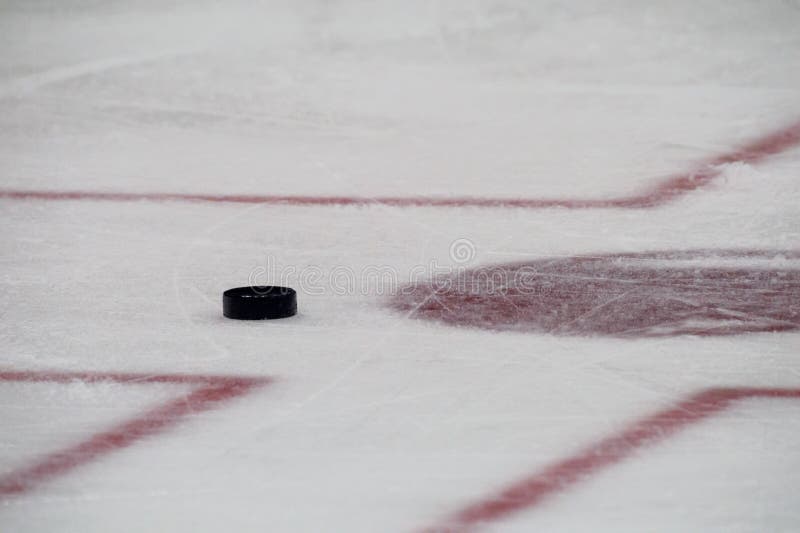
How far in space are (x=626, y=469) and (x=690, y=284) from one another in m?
1.21

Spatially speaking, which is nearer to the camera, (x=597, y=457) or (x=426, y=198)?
(x=597, y=457)

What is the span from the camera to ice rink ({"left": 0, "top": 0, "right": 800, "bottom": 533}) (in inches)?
68.5

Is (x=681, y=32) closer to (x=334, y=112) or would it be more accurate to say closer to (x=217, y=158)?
(x=334, y=112)

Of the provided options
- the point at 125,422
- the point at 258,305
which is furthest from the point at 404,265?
the point at 125,422

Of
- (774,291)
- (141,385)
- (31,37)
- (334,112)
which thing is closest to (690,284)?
(774,291)

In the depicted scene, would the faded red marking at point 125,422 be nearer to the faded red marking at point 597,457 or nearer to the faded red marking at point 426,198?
the faded red marking at point 597,457

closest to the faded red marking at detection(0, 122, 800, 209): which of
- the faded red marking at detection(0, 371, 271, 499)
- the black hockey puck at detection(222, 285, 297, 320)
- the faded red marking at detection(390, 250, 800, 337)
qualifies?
the faded red marking at detection(390, 250, 800, 337)

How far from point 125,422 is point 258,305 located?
27.2 inches

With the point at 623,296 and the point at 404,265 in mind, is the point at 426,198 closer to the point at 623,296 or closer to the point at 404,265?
the point at 404,265

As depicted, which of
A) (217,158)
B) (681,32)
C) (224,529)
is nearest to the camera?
(224,529)

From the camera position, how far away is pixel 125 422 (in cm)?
198

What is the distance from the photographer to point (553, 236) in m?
3.29

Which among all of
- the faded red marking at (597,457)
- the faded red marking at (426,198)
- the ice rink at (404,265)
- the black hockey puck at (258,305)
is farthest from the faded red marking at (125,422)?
the faded red marking at (426,198)

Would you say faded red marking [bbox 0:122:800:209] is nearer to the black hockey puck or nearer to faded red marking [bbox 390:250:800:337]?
faded red marking [bbox 390:250:800:337]
